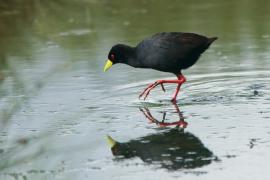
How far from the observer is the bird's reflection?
20.5 ft

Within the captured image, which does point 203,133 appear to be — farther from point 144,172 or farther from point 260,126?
point 144,172

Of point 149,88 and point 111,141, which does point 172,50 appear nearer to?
point 149,88

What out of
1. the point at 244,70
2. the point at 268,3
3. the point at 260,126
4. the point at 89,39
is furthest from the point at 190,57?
the point at 268,3

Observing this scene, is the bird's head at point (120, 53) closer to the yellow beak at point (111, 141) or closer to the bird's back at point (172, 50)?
the bird's back at point (172, 50)

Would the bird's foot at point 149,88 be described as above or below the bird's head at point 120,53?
below

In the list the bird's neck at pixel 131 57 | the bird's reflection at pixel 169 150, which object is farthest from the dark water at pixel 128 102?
the bird's neck at pixel 131 57

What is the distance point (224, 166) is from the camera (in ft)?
20.0

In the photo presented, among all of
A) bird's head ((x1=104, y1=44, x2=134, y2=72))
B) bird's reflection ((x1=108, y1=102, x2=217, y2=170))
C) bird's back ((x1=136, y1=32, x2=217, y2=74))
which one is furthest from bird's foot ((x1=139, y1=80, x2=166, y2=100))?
bird's reflection ((x1=108, y1=102, x2=217, y2=170))

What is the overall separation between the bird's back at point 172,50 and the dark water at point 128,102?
33 cm

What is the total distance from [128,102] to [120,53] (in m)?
1.10

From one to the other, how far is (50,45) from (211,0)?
405 cm

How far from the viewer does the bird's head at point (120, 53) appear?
31.4 feet

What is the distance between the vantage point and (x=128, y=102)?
870 centimetres

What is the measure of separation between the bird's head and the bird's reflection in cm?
234
